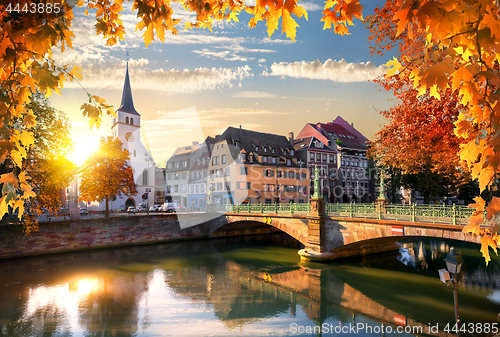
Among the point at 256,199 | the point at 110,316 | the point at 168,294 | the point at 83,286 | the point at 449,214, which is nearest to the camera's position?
the point at 110,316

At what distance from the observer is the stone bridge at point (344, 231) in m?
16.5

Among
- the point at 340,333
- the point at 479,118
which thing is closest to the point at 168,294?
the point at 340,333

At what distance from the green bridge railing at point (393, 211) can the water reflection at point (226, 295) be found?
371 centimetres

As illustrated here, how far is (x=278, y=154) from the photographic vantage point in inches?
1905

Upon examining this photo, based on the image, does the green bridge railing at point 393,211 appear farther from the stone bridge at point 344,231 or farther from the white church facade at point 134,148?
the white church facade at point 134,148

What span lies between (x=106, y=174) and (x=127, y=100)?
29.6 m

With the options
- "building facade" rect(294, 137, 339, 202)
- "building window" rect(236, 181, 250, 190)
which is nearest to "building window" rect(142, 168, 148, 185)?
"building window" rect(236, 181, 250, 190)

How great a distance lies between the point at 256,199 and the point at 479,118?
138ft

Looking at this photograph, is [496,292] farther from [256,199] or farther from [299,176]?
[299,176]

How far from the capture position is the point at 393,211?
720 inches

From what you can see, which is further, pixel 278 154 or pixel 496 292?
pixel 278 154

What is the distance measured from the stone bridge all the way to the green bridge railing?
402 mm

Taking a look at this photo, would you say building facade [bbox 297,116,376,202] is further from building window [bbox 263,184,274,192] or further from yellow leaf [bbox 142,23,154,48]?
yellow leaf [bbox 142,23,154,48]

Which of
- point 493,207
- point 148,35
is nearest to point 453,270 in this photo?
point 493,207
